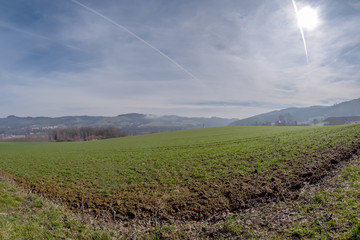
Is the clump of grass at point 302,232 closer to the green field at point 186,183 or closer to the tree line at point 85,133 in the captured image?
the green field at point 186,183

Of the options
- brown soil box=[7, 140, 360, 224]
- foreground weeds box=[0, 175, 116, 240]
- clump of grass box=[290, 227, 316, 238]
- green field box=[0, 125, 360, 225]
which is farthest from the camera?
green field box=[0, 125, 360, 225]

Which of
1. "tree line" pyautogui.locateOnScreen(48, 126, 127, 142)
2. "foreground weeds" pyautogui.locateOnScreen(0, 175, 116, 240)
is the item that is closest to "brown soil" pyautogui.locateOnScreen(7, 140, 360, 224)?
"foreground weeds" pyautogui.locateOnScreen(0, 175, 116, 240)

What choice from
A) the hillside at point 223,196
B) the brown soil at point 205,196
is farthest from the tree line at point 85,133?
the brown soil at point 205,196

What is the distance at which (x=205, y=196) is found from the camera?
10.1 metres

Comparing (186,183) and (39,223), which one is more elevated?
(186,183)

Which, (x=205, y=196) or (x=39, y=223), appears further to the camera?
(x=205, y=196)

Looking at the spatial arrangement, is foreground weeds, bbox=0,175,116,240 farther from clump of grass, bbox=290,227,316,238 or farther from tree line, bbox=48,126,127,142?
tree line, bbox=48,126,127,142

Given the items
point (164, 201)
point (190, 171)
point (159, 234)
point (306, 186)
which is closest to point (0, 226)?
point (159, 234)

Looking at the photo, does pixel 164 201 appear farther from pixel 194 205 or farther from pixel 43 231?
pixel 43 231

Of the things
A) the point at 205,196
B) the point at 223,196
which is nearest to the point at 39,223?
the point at 205,196

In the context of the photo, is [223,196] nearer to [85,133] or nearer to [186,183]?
[186,183]

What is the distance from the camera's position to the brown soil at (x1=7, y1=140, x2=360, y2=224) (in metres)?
8.91

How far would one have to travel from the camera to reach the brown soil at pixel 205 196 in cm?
891

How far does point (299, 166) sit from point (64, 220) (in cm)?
1500
